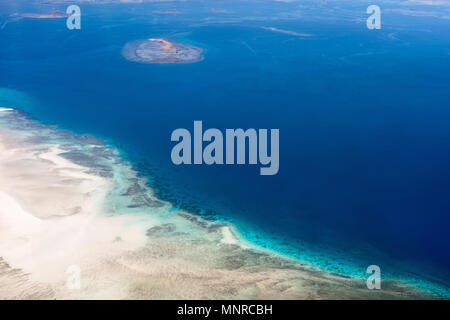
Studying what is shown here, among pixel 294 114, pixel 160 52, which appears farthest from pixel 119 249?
pixel 160 52

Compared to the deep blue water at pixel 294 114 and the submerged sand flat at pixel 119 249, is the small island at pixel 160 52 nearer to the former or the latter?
the deep blue water at pixel 294 114

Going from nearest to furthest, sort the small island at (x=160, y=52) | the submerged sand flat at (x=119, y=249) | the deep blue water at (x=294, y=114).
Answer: the submerged sand flat at (x=119, y=249), the deep blue water at (x=294, y=114), the small island at (x=160, y=52)

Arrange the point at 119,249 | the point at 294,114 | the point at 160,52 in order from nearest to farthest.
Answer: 1. the point at 119,249
2. the point at 294,114
3. the point at 160,52

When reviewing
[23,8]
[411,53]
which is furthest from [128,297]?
[23,8]

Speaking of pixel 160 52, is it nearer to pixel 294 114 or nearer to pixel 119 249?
pixel 294 114

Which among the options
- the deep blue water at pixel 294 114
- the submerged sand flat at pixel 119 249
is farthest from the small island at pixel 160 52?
the submerged sand flat at pixel 119 249
